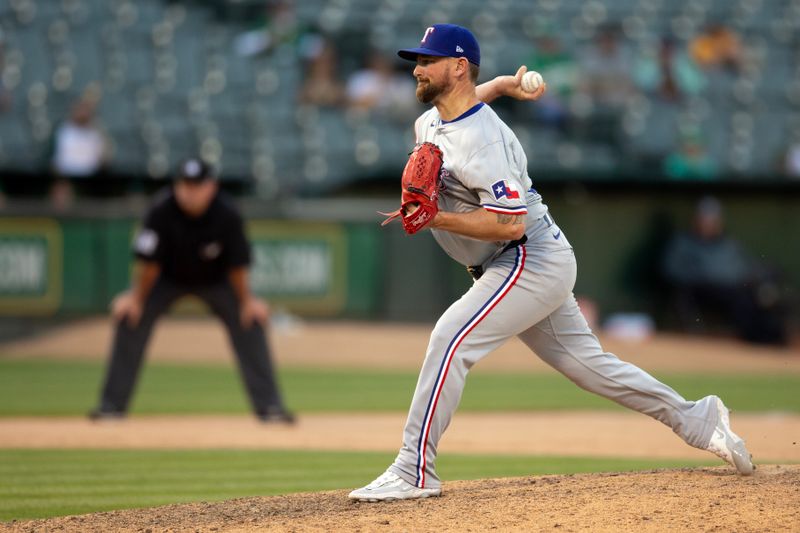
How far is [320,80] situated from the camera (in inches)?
611

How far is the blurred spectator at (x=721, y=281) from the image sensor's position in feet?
49.6

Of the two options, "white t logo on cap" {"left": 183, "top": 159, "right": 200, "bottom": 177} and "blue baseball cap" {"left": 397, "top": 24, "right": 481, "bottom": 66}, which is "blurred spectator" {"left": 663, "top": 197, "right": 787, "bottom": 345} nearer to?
"white t logo on cap" {"left": 183, "top": 159, "right": 200, "bottom": 177}

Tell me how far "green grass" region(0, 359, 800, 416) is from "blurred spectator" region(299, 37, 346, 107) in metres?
3.87

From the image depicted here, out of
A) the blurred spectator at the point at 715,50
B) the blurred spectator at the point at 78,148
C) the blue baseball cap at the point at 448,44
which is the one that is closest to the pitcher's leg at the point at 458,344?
the blue baseball cap at the point at 448,44

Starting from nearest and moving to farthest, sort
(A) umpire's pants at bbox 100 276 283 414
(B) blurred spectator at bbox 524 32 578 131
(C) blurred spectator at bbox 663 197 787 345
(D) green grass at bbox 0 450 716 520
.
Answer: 1. (D) green grass at bbox 0 450 716 520
2. (A) umpire's pants at bbox 100 276 283 414
3. (C) blurred spectator at bbox 663 197 787 345
4. (B) blurred spectator at bbox 524 32 578 131

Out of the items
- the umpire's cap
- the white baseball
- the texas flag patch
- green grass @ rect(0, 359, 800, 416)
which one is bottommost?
green grass @ rect(0, 359, 800, 416)

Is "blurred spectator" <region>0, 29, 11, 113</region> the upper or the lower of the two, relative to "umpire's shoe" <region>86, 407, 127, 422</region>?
upper

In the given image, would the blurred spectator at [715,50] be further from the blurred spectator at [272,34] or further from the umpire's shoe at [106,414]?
the umpire's shoe at [106,414]

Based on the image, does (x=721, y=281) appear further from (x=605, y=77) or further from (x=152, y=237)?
(x=152, y=237)

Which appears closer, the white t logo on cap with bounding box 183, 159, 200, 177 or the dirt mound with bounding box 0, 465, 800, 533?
the dirt mound with bounding box 0, 465, 800, 533

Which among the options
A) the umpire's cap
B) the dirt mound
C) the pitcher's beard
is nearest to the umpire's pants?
the umpire's cap

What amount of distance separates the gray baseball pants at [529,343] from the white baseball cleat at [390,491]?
0.03 m

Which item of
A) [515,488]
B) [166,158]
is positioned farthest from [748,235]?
[515,488]

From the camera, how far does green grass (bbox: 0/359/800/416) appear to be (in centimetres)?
1062
